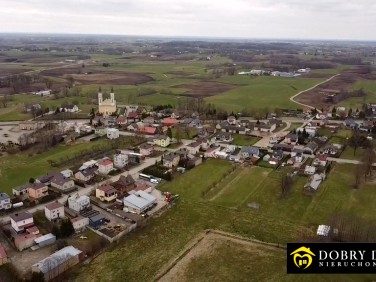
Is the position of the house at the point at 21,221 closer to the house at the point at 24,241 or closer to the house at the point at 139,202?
the house at the point at 24,241

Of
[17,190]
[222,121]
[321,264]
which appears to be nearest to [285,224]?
[321,264]

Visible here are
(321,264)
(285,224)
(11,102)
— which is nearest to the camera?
(321,264)

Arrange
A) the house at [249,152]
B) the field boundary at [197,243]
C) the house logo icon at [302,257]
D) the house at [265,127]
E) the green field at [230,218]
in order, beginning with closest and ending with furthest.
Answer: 1. the house logo icon at [302,257]
2. the field boundary at [197,243]
3. the green field at [230,218]
4. the house at [249,152]
5. the house at [265,127]

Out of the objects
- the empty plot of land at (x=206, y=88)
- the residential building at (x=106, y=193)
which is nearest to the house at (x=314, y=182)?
the residential building at (x=106, y=193)

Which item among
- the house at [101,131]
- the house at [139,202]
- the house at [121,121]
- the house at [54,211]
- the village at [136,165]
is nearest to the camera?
the village at [136,165]

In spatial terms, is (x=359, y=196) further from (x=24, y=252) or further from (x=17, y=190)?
(x=17, y=190)

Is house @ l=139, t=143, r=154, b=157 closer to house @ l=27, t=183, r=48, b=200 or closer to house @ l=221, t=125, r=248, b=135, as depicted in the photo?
house @ l=27, t=183, r=48, b=200
